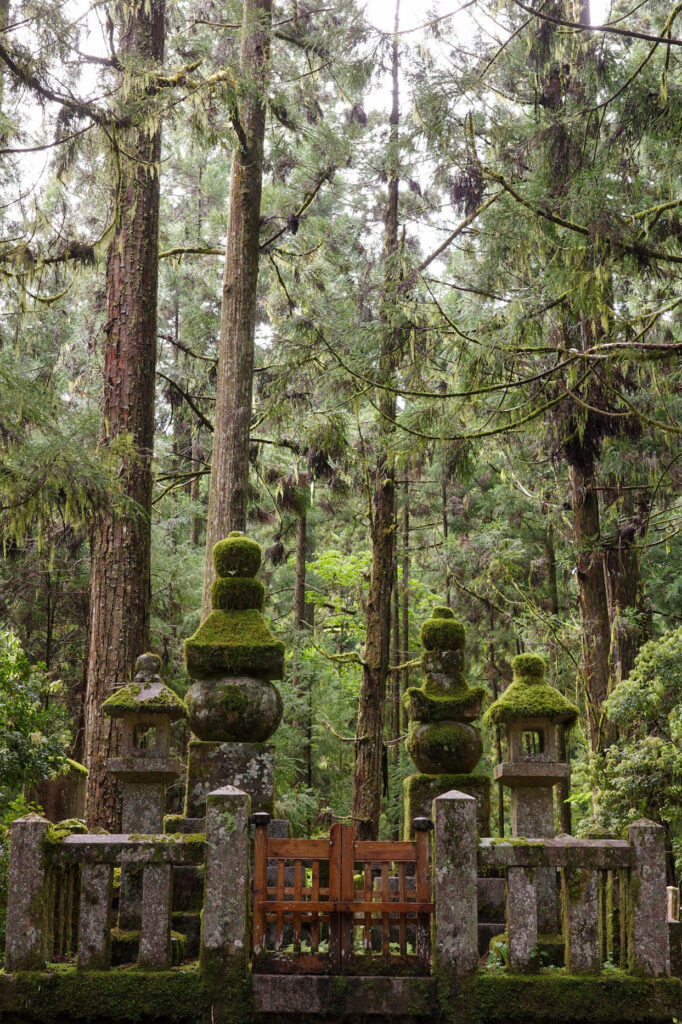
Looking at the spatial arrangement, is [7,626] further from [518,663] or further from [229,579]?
[518,663]

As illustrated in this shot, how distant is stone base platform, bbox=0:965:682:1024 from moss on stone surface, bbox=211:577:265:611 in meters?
2.71

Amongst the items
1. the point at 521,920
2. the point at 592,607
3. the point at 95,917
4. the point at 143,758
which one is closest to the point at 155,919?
the point at 95,917

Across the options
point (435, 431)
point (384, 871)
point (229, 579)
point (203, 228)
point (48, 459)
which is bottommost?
point (384, 871)

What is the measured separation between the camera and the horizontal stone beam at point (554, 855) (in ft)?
17.3

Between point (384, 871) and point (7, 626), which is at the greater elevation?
point (7, 626)

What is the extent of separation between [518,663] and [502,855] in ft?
7.42

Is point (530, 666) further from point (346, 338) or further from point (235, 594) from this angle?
point (346, 338)

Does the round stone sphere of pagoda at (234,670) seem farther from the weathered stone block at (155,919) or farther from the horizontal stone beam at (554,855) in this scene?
the horizontal stone beam at (554,855)

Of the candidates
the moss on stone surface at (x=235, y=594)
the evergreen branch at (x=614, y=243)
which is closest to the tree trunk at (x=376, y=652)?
the evergreen branch at (x=614, y=243)

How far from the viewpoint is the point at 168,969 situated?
17.1 ft

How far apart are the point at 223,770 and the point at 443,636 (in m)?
2.05

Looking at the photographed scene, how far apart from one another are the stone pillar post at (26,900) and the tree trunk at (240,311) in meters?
3.83

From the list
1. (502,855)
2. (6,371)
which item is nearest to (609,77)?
(6,371)

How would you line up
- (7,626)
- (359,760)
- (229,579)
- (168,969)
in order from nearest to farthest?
1. (168,969)
2. (229,579)
3. (359,760)
4. (7,626)
